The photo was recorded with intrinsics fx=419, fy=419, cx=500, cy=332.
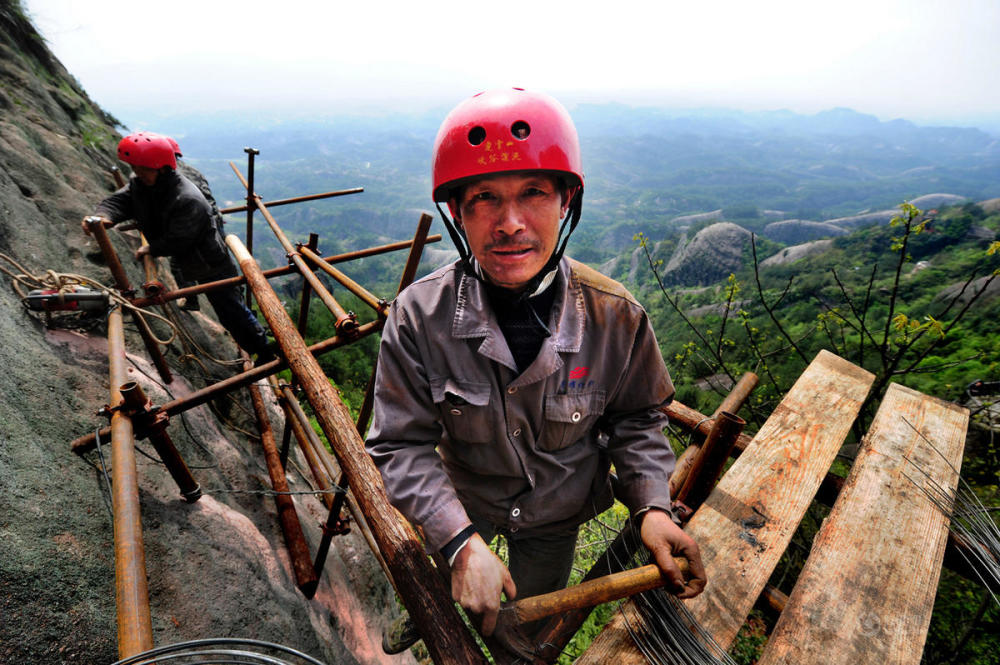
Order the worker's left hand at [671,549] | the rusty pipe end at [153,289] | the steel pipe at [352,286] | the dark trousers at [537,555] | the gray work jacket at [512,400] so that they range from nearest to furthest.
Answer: the worker's left hand at [671,549]
the gray work jacket at [512,400]
the dark trousers at [537,555]
the steel pipe at [352,286]
the rusty pipe end at [153,289]

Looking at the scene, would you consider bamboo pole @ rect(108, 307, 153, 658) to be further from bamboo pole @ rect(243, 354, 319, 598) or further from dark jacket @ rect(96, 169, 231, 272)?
dark jacket @ rect(96, 169, 231, 272)

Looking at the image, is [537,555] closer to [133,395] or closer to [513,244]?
[513,244]

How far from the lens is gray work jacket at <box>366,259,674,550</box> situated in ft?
6.45

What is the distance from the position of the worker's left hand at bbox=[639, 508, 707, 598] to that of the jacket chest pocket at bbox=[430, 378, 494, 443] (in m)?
0.86

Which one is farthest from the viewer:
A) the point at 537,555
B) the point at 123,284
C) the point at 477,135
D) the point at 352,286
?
the point at 123,284

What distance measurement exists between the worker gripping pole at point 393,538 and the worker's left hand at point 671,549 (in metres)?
Answer: 0.83

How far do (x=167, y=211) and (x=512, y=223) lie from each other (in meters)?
5.85

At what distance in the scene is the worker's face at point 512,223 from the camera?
6.29 ft

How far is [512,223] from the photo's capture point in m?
1.88

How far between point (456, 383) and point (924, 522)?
258 centimetres

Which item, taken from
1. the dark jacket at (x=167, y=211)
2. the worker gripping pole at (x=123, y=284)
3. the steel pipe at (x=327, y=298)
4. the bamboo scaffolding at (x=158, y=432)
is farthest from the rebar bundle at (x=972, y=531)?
the dark jacket at (x=167, y=211)

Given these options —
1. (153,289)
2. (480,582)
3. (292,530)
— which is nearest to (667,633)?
(480,582)

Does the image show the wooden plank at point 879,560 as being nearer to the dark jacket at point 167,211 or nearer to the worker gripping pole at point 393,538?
the worker gripping pole at point 393,538

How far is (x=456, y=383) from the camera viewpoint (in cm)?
202
